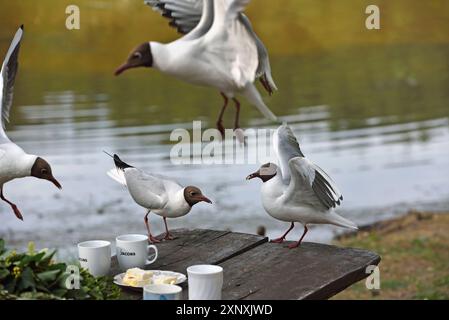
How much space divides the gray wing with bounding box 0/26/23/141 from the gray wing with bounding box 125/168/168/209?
1.02 ft

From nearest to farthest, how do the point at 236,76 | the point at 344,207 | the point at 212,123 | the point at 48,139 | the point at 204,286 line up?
the point at 204,286, the point at 236,76, the point at 212,123, the point at 48,139, the point at 344,207

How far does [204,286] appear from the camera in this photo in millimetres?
1551

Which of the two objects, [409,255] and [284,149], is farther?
[409,255]

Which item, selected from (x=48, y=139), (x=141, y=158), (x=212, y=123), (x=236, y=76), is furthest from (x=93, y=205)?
(x=236, y=76)

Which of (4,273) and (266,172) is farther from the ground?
(266,172)

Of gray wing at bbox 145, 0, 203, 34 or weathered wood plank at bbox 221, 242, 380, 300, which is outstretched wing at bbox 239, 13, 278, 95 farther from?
weathered wood plank at bbox 221, 242, 380, 300

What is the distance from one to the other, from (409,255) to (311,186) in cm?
179

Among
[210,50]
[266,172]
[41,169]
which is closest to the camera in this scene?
[210,50]

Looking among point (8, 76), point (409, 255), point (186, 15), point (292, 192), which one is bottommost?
point (409, 255)

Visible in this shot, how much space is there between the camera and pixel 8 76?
5.99 feet

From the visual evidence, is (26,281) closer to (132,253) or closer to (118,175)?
(132,253)

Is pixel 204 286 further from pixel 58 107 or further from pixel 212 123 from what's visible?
pixel 58 107

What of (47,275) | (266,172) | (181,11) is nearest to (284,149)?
(266,172)
